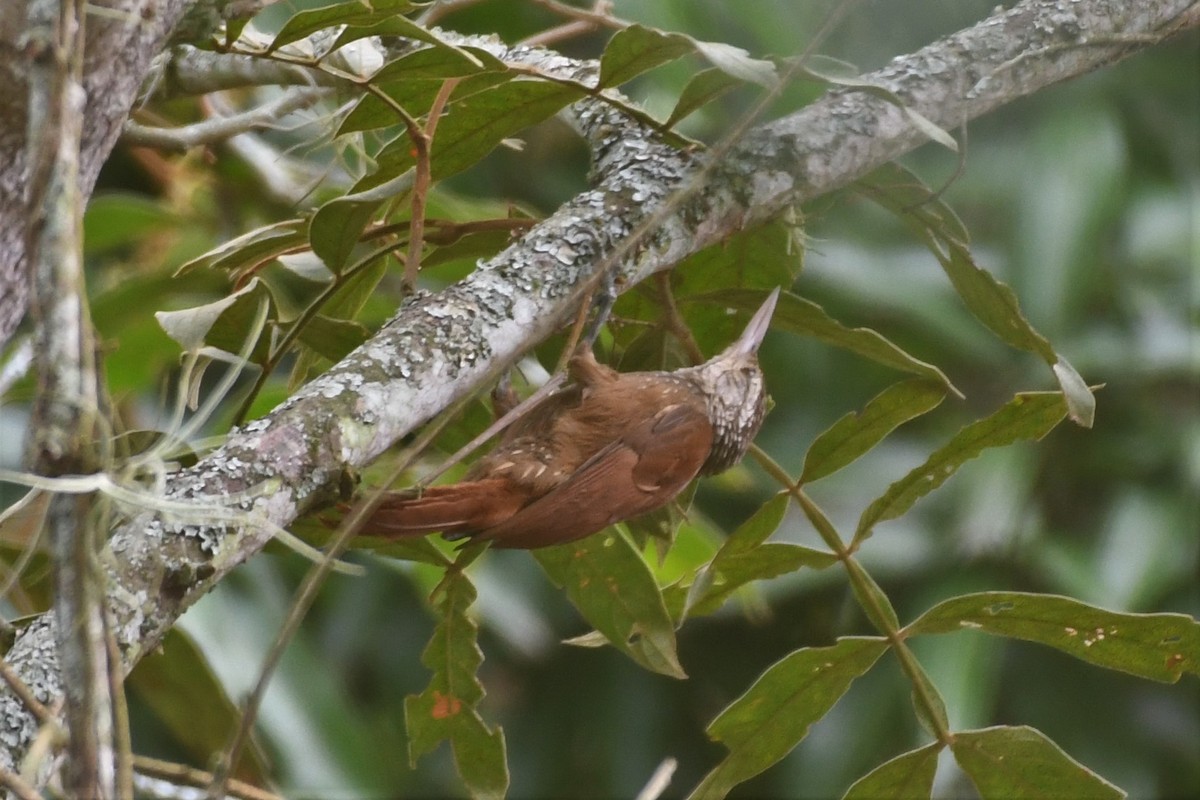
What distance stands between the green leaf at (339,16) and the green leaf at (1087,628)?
0.75m

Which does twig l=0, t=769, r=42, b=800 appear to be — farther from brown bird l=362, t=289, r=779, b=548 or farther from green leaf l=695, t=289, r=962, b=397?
green leaf l=695, t=289, r=962, b=397

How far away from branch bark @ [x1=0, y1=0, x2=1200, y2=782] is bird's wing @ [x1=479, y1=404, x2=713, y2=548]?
231 mm

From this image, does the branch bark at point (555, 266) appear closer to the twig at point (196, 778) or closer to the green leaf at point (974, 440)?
the green leaf at point (974, 440)

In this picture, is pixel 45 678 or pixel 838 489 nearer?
pixel 45 678

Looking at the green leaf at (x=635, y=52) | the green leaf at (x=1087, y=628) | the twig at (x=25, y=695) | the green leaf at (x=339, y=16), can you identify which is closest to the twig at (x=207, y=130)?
the green leaf at (x=339, y=16)

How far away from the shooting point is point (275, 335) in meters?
1.21

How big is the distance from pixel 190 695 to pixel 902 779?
103cm

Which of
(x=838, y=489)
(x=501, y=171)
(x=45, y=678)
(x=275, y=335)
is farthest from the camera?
(x=501, y=171)

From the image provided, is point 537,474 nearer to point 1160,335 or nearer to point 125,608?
point 125,608

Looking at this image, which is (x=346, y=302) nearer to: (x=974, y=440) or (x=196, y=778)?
(x=196, y=778)

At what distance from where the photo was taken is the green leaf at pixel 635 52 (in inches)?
42.8

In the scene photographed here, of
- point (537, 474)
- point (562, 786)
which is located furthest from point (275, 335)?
point (562, 786)

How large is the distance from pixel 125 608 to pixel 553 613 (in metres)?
3.17

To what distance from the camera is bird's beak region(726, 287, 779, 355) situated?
1.30m
